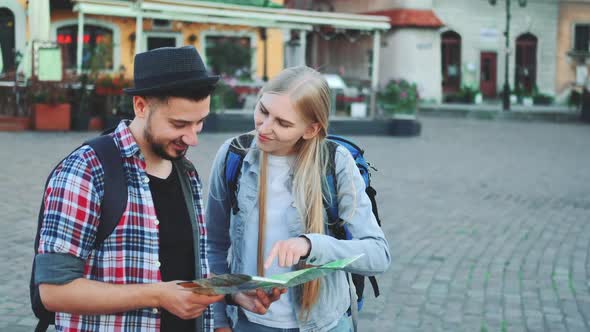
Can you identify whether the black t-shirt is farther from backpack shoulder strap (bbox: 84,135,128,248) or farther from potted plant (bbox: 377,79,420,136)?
potted plant (bbox: 377,79,420,136)

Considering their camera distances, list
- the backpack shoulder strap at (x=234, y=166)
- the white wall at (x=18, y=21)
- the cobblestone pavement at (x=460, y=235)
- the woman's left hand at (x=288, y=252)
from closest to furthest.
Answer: the woman's left hand at (x=288, y=252) → the backpack shoulder strap at (x=234, y=166) → the cobblestone pavement at (x=460, y=235) → the white wall at (x=18, y=21)

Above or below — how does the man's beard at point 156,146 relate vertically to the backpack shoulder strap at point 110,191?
above

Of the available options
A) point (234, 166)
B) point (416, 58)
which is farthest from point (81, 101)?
point (416, 58)

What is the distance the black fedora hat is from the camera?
2.23 m

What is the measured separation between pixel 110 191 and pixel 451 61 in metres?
40.2

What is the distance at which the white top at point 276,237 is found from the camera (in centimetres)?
270

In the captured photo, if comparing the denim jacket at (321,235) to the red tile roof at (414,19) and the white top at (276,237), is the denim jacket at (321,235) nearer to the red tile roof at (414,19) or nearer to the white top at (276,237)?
the white top at (276,237)

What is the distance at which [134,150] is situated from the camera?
2242 millimetres

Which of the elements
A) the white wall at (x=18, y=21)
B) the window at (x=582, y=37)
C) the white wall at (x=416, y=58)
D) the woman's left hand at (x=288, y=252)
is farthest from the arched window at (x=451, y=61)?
the woman's left hand at (x=288, y=252)

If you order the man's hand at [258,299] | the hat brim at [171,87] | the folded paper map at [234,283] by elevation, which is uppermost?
the hat brim at [171,87]

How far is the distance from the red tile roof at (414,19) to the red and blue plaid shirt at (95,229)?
36.2 m

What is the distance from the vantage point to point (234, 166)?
2801 mm

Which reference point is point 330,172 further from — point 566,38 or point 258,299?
point 566,38

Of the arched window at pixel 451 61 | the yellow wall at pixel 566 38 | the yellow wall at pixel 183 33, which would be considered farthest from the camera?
the yellow wall at pixel 566 38
